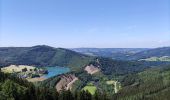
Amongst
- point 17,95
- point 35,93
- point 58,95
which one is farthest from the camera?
point 58,95

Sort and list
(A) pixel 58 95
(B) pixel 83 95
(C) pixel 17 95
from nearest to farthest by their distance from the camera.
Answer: (C) pixel 17 95 → (A) pixel 58 95 → (B) pixel 83 95

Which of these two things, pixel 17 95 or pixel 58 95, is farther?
pixel 58 95

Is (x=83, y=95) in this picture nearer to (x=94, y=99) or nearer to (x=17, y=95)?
(x=94, y=99)

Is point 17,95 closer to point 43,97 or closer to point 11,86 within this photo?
point 11,86

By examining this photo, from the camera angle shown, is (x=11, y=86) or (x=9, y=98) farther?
(x=11, y=86)

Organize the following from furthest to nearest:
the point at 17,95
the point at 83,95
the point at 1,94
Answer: the point at 83,95
the point at 17,95
the point at 1,94

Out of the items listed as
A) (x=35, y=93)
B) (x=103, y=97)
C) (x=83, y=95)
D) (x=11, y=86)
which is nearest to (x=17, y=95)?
(x=11, y=86)

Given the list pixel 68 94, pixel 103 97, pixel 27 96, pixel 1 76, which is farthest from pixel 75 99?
pixel 1 76

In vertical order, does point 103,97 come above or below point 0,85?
below

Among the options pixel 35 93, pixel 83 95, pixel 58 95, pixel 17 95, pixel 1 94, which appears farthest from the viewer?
pixel 83 95
